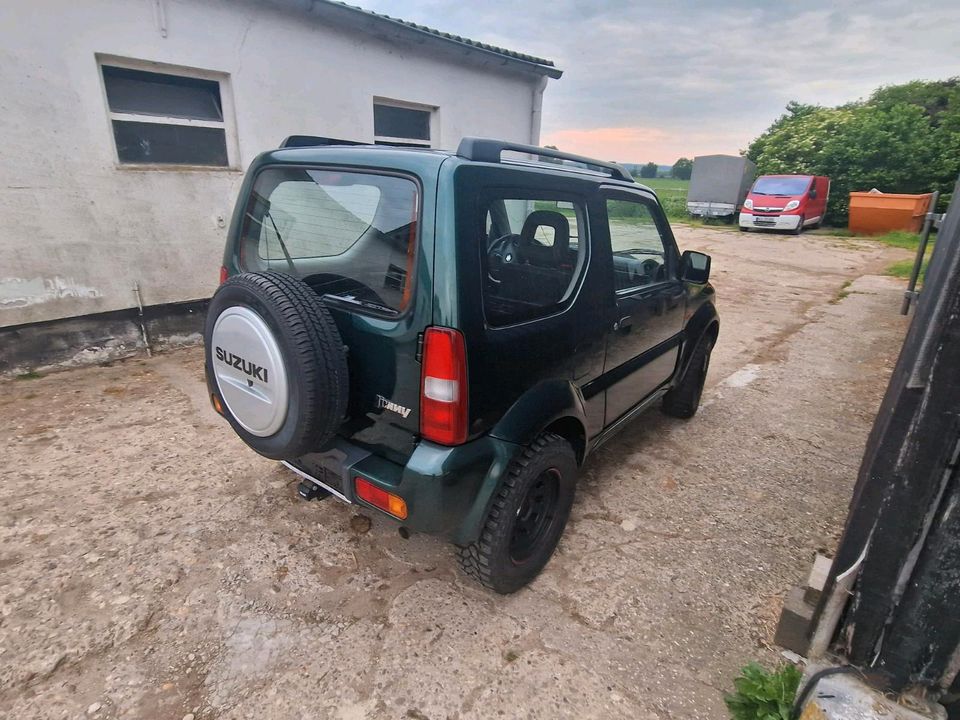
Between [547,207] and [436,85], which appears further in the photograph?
[436,85]

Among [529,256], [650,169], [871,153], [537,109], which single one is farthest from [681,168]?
[529,256]

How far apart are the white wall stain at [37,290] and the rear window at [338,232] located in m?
3.16

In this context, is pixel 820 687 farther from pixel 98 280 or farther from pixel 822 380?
pixel 98 280

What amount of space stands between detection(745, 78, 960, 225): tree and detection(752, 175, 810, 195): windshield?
3.13m

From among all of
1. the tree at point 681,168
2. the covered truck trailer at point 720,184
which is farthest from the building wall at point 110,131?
the tree at point 681,168

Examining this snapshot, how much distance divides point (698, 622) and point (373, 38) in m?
6.50

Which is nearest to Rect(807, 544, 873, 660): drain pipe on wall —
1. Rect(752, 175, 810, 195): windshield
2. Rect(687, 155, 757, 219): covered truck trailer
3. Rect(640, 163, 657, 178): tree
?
Rect(752, 175, 810, 195): windshield

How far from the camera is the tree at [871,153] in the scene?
19172 millimetres

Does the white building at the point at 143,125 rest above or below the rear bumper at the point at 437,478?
above

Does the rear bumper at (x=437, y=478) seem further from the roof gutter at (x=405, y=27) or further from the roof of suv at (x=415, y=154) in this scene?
the roof gutter at (x=405, y=27)

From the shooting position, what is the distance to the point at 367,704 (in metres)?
1.76

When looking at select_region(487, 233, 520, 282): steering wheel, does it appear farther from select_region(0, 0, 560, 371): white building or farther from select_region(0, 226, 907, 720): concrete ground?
select_region(0, 0, 560, 371): white building

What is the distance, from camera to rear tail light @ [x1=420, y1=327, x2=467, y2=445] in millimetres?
1735

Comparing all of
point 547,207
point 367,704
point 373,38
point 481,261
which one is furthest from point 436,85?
point 367,704
